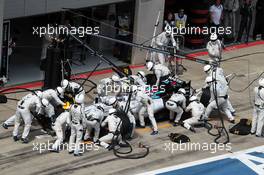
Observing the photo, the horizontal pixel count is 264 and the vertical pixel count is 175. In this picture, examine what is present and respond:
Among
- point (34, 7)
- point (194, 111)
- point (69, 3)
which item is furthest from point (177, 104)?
point (34, 7)

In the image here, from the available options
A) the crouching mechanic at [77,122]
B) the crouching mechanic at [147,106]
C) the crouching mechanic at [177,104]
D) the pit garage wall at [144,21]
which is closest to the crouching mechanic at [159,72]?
the crouching mechanic at [177,104]

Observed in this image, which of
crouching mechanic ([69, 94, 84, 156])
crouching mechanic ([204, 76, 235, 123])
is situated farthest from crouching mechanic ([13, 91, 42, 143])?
crouching mechanic ([204, 76, 235, 123])

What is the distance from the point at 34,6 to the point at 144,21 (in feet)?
15.9

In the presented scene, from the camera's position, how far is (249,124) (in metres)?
21.9

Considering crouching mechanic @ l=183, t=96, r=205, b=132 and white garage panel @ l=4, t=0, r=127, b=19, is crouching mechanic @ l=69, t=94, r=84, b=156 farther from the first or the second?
white garage panel @ l=4, t=0, r=127, b=19

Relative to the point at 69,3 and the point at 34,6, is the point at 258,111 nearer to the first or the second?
the point at 69,3

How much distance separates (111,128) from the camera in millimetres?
19734

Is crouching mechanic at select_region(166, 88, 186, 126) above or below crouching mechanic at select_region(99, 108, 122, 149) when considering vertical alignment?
above

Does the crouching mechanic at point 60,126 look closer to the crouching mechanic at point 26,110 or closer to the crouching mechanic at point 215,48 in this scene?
the crouching mechanic at point 26,110

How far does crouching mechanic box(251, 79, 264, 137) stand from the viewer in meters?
20.7

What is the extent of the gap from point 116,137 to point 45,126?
86.5 inches

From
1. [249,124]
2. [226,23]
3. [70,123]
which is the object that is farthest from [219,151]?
[226,23]

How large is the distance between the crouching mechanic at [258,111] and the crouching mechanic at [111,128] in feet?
13.4

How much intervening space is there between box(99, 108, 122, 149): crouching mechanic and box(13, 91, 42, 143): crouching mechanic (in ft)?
6.22
